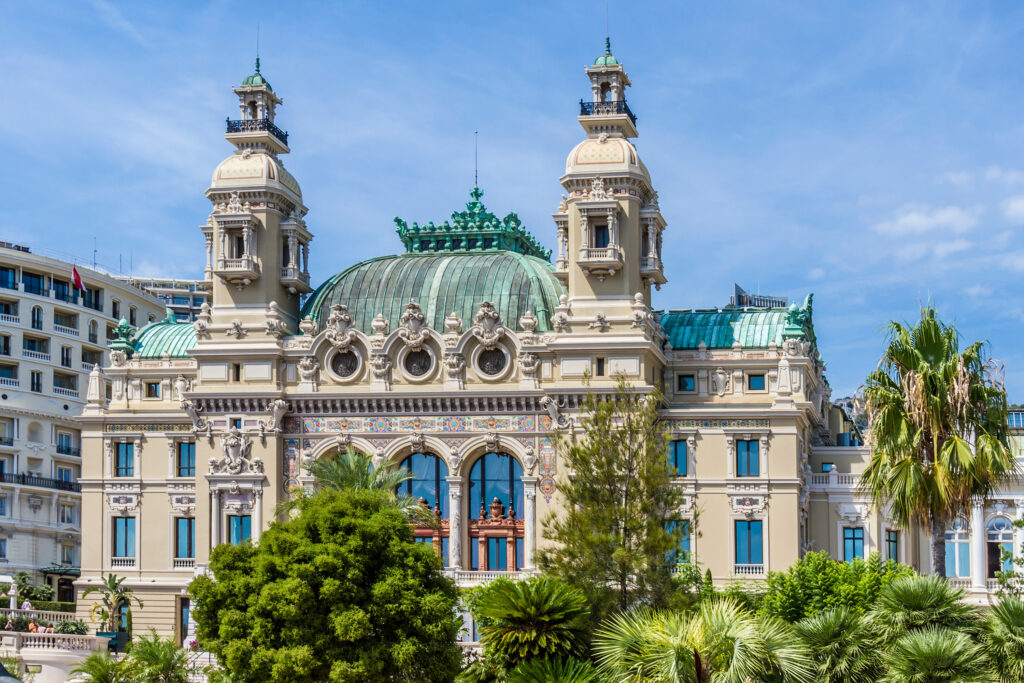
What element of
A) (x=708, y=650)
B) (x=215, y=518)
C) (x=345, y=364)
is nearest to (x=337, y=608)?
(x=708, y=650)

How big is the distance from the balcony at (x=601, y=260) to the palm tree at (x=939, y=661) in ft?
143

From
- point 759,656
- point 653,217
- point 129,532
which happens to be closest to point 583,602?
point 759,656

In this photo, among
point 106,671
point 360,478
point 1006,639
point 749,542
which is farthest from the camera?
point 749,542

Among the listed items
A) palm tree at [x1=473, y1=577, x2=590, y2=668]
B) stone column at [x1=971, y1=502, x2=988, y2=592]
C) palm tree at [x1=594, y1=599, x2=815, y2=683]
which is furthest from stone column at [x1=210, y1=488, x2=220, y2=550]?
palm tree at [x1=594, y1=599, x2=815, y2=683]

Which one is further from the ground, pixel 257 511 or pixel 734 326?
pixel 734 326

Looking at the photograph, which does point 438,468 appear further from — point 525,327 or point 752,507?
point 752,507

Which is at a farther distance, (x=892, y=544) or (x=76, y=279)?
(x=76, y=279)

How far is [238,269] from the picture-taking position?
9675 centimetres

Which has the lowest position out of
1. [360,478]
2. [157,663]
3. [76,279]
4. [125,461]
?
[157,663]

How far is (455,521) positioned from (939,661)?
4541 centimetres

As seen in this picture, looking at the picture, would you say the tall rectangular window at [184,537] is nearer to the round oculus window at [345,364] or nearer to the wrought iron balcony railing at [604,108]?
the round oculus window at [345,364]

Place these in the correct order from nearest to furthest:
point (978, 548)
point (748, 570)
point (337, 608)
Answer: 1. point (337, 608)
2. point (748, 570)
3. point (978, 548)

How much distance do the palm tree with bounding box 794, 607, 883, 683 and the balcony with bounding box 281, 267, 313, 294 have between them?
50955 mm

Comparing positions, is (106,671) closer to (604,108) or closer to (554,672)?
(554,672)
